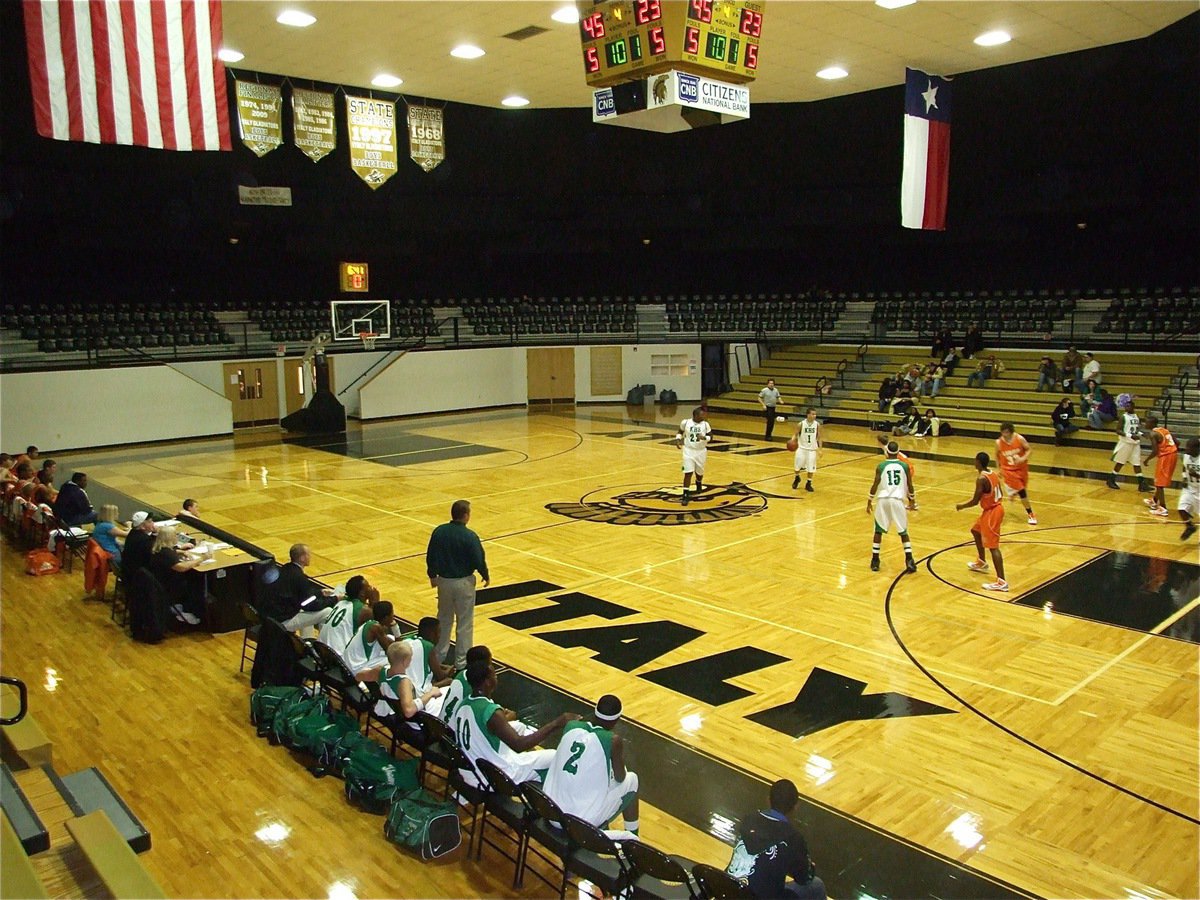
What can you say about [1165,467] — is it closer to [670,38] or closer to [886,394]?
[670,38]

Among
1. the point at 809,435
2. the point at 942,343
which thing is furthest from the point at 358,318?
the point at 942,343

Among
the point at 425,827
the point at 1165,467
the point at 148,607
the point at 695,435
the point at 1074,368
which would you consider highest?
the point at 1074,368

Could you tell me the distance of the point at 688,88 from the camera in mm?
12102

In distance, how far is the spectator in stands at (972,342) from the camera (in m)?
25.4

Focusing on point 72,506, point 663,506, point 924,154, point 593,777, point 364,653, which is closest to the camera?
point 593,777

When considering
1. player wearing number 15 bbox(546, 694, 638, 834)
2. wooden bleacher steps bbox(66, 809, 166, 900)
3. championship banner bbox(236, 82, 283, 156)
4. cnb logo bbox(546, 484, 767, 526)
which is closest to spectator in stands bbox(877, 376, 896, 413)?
cnb logo bbox(546, 484, 767, 526)

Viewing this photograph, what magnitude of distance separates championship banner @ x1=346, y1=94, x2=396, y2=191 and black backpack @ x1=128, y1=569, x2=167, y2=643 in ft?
44.0

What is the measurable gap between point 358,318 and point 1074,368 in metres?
19.2

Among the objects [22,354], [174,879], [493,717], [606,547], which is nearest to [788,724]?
[493,717]

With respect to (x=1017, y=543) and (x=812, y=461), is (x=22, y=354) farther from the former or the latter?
(x=1017, y=543)

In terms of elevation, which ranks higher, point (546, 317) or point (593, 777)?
point (546, 317)

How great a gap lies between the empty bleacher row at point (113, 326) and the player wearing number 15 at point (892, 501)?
19365 mm

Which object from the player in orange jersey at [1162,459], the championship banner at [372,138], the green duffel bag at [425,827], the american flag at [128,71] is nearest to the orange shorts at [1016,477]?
the player in orange jersey at [1162,459]

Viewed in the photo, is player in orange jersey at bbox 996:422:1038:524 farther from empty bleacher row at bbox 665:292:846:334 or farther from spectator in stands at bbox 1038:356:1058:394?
empty bleacher row at bbox 665:292:846:334
